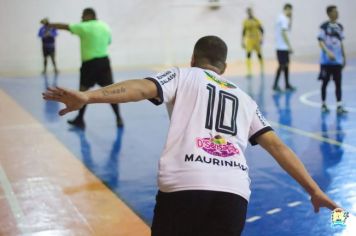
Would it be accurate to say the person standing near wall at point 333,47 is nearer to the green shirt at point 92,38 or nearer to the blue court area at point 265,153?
the blue court area at point 265,153

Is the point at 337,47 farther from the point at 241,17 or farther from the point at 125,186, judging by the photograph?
the point at 241,17

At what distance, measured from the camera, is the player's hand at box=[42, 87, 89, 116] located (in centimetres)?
255

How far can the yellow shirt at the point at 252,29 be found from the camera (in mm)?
16203

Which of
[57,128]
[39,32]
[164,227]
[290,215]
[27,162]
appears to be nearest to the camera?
[164,227]

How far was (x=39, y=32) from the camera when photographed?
722 inches

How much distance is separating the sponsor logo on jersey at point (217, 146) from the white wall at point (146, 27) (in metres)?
17.8

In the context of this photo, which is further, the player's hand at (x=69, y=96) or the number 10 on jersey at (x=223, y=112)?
the number 10 on jersey at (x=223, y=112)

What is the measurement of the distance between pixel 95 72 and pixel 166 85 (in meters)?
6.55

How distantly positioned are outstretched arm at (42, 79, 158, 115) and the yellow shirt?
1390 centimetres

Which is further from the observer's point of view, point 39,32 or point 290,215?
point 39,32

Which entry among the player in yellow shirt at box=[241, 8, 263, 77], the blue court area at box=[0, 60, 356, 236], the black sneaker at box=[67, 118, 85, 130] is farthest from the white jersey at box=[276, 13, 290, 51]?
the black sneaker at box=[67, 118, 85, 130]

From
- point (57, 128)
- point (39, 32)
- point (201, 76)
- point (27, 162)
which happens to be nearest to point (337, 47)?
point (57, 128)

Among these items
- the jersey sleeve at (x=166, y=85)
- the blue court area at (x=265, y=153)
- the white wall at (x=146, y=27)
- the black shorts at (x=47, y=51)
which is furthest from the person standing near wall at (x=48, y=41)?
the jersey sleeve at (x=166, y=85)

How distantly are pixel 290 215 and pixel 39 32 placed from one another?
15.1 metres
